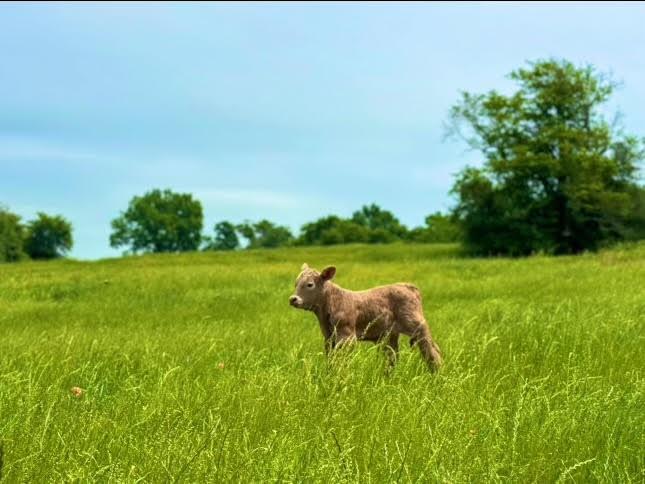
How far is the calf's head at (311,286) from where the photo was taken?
5.09 m

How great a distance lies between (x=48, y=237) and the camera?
86812 mm

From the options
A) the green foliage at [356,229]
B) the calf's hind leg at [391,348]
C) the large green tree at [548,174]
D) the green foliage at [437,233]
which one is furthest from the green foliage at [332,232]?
the calf's hind leg at [391,348]

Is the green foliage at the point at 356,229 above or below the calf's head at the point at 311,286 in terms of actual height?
above

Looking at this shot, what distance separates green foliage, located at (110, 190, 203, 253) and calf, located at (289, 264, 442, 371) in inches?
3591

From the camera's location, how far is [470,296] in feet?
44.7

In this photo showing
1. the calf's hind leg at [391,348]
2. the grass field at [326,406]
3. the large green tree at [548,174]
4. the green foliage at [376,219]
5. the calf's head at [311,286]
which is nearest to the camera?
the grass field at [326,406]

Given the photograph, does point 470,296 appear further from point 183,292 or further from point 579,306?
point 183,292

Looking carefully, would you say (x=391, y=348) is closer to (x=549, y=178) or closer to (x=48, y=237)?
(x=549, y=178)

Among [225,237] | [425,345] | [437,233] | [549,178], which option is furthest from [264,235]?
[425,345]

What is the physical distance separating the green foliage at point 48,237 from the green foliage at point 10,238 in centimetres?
622

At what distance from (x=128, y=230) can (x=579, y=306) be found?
91303mm

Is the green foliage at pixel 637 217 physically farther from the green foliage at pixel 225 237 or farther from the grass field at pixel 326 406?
the green foliage at pixel 225 237

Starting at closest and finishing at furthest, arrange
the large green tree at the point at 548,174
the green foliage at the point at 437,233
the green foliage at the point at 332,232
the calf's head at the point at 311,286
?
the calf's head at the point at 311,286, the large green tree at the point at 548,174, the green foliage at the point at 437,233, the green foliage at the point at 332,232

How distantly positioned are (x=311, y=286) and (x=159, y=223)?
93.0 metres
